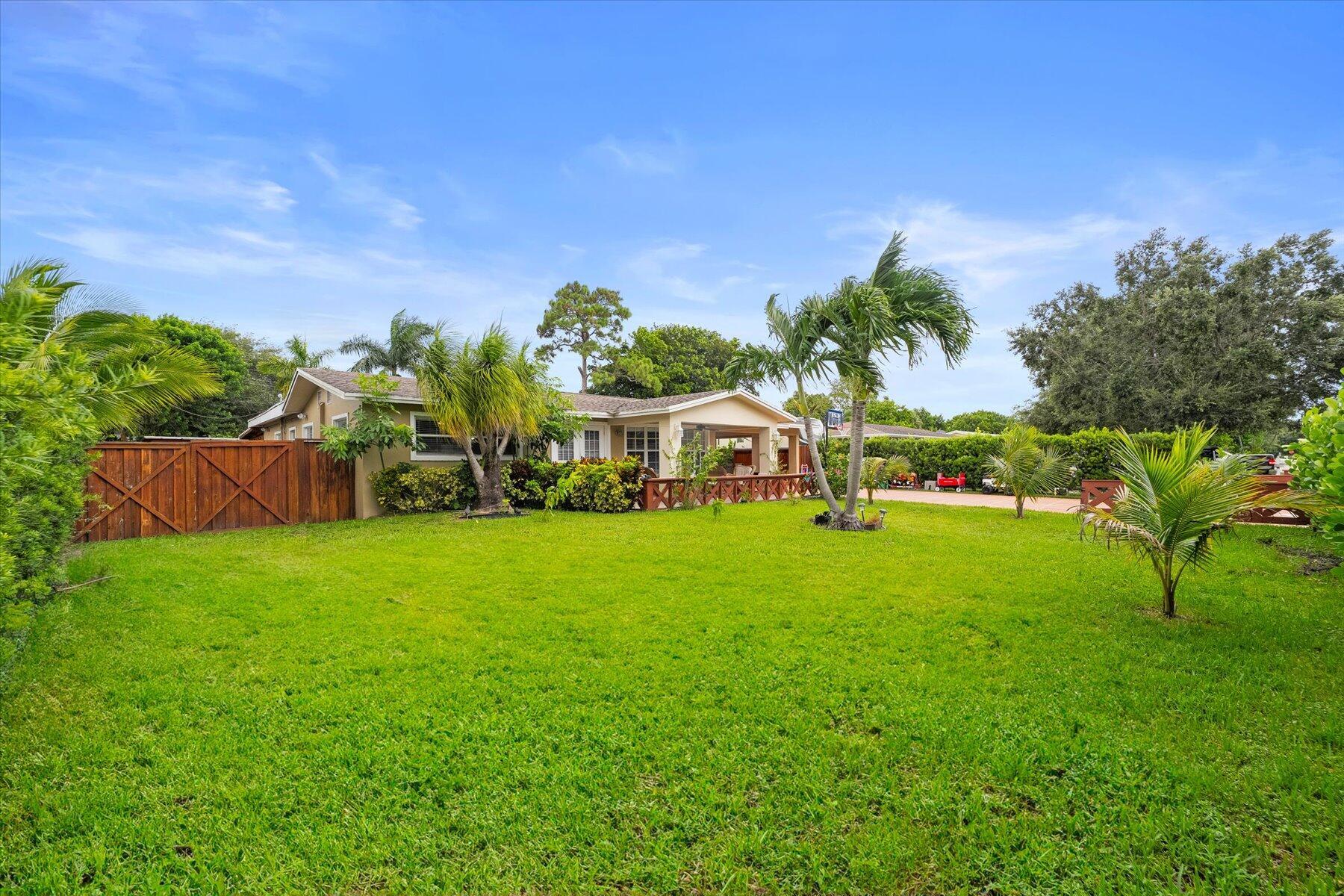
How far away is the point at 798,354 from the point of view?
12375 millimetres

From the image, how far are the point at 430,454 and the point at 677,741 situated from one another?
544 inches

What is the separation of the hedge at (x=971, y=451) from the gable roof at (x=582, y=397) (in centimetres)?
427

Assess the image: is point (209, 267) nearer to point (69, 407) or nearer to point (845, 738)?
point (69, 407)

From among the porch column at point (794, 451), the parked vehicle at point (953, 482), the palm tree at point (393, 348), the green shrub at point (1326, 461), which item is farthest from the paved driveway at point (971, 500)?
the palm tree at point (393, 348)

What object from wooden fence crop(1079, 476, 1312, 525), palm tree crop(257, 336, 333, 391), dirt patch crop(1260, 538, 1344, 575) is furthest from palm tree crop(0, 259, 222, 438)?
palm tree crop(257, 336, 333, 391)

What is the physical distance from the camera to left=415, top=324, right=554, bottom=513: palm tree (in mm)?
13281

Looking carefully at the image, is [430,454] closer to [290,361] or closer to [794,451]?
[794,451]

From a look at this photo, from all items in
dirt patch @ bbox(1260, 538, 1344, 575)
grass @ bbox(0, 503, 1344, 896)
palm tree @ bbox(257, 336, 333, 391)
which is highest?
palm tree @ bbox(257, 336, 333, 391)

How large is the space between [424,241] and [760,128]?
37.1 feet

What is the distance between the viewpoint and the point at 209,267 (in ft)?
53.3

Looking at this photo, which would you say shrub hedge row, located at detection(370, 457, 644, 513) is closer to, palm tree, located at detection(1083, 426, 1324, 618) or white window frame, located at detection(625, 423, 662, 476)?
white window frame, located at detection(625, 423, 662, 476)

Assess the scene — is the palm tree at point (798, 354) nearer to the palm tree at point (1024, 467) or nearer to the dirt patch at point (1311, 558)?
the palm tree at point (1024, 467)

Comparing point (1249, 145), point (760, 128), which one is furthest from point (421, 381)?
point (1249, 145)

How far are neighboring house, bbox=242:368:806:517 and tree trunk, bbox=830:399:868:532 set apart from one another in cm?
623
